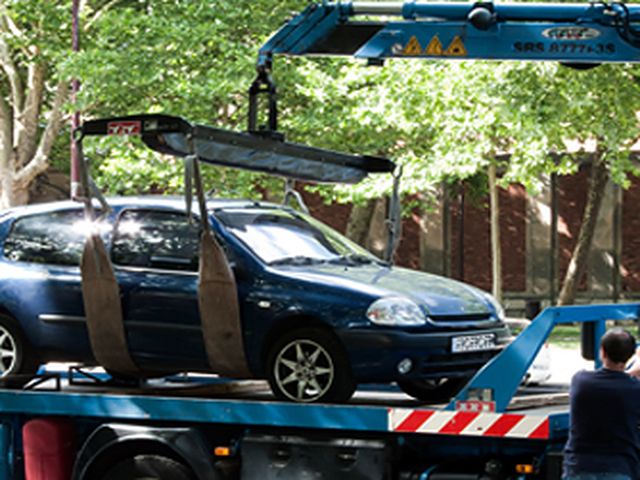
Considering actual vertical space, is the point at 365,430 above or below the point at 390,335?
below

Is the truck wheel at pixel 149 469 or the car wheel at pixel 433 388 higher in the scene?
the car wheel at pixel 433 388

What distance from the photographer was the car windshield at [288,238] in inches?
356

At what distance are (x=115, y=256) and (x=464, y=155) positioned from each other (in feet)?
50.1

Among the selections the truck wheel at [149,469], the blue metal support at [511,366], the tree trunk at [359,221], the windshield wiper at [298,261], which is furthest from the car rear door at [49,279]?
the tree trunk at [359,221]

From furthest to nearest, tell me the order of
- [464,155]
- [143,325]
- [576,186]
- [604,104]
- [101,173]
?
[576,186] → [101,173] → [464,155] → [604,104] → [143,325]

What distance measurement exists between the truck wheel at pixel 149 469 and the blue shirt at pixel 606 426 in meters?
2.71

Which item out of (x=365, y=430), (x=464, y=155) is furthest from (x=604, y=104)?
(x=365, y=430)

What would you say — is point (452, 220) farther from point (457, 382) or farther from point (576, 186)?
→ point (457, 382)

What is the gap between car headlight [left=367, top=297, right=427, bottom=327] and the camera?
8250 mm

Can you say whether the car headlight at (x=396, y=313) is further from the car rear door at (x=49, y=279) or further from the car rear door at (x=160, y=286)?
the car rear door at (x=49, y=279)

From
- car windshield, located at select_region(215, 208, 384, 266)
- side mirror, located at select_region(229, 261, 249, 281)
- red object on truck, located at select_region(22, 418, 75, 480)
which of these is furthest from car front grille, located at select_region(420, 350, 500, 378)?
red object on truck, located at select_region(22, 418, 75, 480)

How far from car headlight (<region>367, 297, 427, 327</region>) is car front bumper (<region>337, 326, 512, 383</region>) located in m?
0.06

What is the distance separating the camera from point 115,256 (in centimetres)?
926

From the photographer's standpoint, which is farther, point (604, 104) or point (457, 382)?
point (604, 104)
